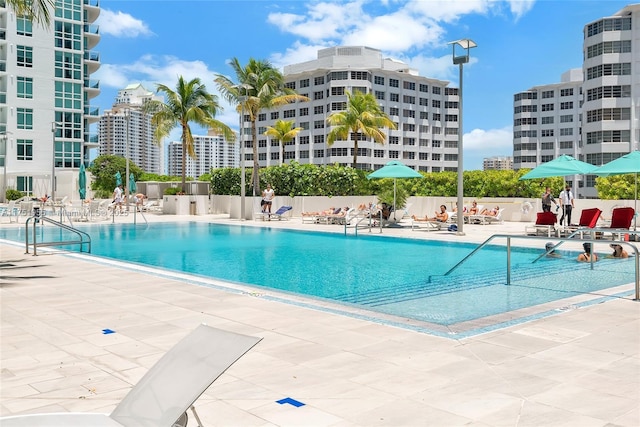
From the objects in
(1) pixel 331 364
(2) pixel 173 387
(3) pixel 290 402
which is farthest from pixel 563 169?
(2) pixel 173 387

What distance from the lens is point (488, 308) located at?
8523 mm

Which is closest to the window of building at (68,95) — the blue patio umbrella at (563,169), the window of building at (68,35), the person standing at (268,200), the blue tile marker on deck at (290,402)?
the window of building at (68,35)

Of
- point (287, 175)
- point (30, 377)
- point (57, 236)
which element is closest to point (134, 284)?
point (30, 377)

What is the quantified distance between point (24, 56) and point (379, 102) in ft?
185

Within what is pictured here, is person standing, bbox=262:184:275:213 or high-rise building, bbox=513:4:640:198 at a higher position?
high-rise building, bbox=513:4:640:198

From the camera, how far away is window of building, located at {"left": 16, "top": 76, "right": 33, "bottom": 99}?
64.1 metres

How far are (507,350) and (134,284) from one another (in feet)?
21.9

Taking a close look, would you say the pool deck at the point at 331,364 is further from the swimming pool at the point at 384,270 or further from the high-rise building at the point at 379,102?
the high-rise building at the point at 379,102

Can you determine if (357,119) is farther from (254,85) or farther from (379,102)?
(379,102)

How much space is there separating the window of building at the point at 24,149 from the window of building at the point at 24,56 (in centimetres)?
831

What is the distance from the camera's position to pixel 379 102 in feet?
331

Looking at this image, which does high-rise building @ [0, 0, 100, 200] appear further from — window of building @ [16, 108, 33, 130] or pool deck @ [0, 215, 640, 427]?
pool deck @ [0, 215, 640, 427]

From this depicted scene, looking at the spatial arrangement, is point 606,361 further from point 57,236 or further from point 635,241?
point 57,236

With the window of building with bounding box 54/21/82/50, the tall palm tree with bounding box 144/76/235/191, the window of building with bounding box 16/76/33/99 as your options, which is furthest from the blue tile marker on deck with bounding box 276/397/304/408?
the window of building with bounding box 54/21/82/50
